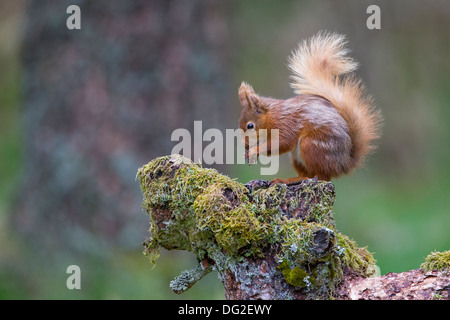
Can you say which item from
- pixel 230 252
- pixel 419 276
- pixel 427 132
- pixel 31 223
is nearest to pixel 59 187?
pixel 31 223

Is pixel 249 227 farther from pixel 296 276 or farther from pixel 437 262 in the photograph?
pixel 437 262

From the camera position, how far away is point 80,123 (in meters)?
4.55

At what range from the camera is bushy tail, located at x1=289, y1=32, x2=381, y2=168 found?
269cm

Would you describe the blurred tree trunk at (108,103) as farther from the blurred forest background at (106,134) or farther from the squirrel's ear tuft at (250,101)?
the squirrel's ear tuft at (250,101)

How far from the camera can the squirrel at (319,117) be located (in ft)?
8.27

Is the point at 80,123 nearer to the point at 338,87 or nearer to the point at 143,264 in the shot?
the point at 143,264

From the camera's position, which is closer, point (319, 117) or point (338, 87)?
point (319, 117)

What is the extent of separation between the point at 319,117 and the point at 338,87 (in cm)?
29

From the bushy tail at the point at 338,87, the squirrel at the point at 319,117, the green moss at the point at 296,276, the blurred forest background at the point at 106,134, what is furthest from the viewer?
the blurred forest background at the point at 106,134

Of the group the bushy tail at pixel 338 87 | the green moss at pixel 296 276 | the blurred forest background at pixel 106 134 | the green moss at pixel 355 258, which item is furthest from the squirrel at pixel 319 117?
the blurred forest background at pixel 106 134

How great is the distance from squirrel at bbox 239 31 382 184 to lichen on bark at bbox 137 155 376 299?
1.75 feet

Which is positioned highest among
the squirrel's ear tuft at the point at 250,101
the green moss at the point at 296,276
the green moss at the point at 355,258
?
the squirrel's ear tuft at the point at 250,101

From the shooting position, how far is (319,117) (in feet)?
8.39

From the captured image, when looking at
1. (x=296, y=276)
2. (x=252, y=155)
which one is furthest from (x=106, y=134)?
(x=296, y=276)
